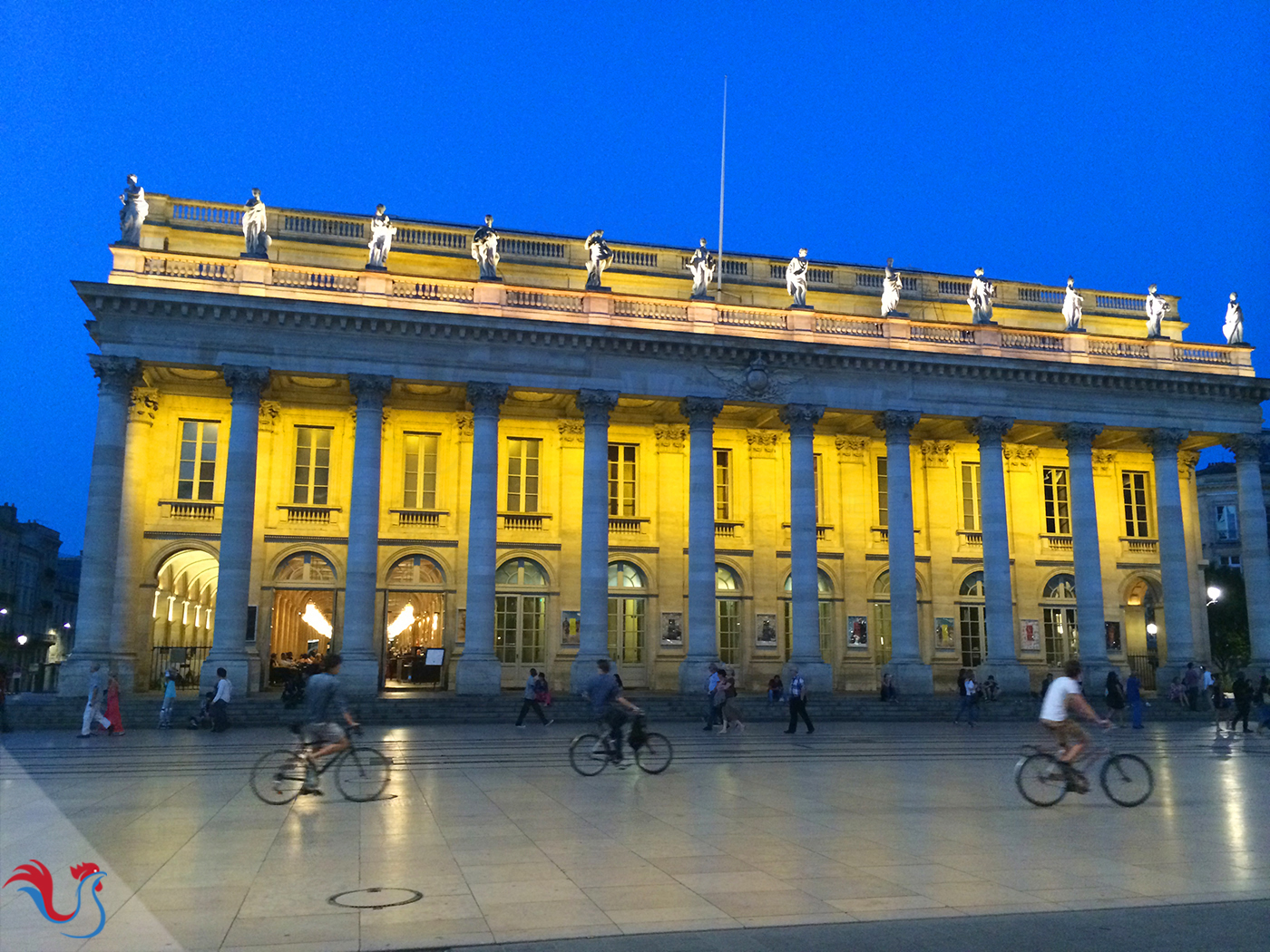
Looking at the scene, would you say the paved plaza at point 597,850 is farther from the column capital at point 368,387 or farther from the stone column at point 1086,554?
the stone column at point 1086,554

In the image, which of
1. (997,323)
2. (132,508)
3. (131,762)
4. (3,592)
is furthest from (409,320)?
(3,592)

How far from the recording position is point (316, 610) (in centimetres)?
3428

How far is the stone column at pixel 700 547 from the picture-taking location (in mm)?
32469

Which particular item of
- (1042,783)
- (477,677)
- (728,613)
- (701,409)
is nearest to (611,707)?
(1042,783)

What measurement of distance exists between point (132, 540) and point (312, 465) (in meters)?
5.80

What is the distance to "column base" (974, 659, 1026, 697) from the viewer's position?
3425 cm

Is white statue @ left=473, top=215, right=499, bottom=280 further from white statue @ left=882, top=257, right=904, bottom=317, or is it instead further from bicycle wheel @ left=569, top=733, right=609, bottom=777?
bicycle wheel @ left=569, top=733, right=609, bottom=777

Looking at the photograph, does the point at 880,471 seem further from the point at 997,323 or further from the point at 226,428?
the point at 226,428

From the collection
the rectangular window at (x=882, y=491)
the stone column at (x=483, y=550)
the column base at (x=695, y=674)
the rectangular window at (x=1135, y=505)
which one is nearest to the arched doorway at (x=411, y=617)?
the stone column at (x=483, y=550)

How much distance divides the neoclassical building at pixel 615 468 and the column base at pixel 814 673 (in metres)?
0.19

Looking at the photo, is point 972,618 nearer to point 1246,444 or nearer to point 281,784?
point 1246,444

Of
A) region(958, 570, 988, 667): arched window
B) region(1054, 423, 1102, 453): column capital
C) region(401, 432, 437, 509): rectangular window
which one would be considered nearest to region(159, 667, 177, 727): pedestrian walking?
region(401, 432, 437, 509): rectangular window

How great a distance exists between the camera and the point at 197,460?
3356 cm

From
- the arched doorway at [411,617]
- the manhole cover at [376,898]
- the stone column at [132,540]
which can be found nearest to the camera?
the manhole cover at [376,898]
